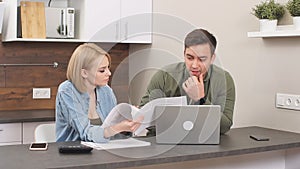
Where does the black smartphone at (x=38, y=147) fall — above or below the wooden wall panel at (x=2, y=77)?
below

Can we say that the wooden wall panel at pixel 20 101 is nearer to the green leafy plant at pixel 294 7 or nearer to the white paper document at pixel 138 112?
the white paper document at pixel 138 112

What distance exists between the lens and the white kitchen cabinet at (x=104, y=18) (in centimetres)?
378

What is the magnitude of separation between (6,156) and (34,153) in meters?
0.12

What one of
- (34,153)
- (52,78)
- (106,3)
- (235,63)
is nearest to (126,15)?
(106,3)

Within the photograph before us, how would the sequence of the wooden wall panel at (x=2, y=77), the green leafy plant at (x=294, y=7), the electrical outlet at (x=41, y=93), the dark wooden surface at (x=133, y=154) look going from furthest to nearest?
the electrical outlet at (x=41, y=93) → the wooden wall panel at (x=2, y=77) → the green leafy plant at (x=294, y=7) → the dark wooden surface at (x=133, y=154)

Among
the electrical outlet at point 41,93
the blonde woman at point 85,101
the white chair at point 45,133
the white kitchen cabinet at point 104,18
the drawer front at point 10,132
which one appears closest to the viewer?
the blonde woman at point 85,101

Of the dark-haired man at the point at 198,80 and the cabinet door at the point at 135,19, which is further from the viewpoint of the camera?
the cabinet door at the point at 135,19

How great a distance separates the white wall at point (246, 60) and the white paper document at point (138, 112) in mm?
327

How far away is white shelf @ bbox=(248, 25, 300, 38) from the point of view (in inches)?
109

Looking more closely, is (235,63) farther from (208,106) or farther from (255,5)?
(208,106)

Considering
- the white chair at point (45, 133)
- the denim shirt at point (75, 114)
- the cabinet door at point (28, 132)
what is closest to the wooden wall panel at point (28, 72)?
A: the cabinet door at point (28, 132)

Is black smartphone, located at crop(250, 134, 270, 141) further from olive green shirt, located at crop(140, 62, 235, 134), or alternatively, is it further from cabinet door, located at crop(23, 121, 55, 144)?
cabinet door, located at crop(23, 121, 55, 144)

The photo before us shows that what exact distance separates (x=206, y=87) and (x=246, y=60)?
2.62 feet

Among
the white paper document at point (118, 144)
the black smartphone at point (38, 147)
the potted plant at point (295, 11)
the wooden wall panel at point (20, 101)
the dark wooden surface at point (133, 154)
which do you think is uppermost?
the potted plant at point (295, 11)
